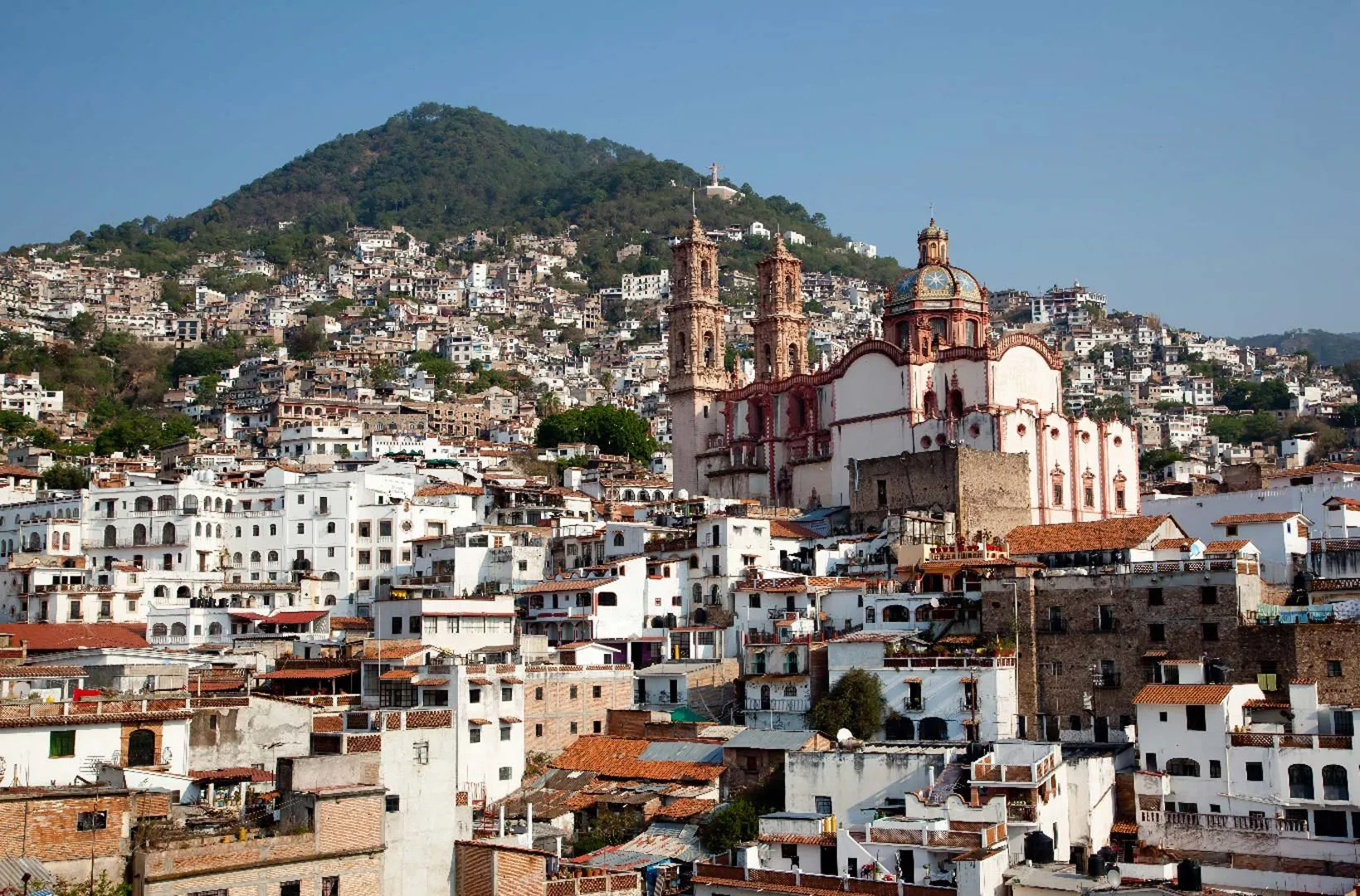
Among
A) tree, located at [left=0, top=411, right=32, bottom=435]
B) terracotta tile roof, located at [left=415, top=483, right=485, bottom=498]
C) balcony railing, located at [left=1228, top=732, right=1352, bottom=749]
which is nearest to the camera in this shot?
balcony railing, located at [left=1228, top=732, right=1352, bottom=749]

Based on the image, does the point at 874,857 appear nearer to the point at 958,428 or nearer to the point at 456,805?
the point at 456,805

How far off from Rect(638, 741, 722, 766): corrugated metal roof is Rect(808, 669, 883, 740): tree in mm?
2686

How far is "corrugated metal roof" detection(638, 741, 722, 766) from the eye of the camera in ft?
137

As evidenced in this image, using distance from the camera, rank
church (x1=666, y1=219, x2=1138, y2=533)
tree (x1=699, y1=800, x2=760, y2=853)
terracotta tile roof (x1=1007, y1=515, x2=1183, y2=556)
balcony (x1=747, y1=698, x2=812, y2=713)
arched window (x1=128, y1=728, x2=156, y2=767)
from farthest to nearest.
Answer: church (x1=666, y1=219, x2=1138, y2=533) → terracotta tile roof (x1=1007, y1=515, x2=1183, y2=556) → balcony (x1=747, y1=698, x2=812, y2=713) → tree (x1=699, y1=800, x2=760, y2=853) → arched window (x1=128, y1=728, x2=156, y2=767)

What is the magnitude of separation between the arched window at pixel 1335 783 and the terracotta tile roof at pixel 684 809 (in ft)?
44.5

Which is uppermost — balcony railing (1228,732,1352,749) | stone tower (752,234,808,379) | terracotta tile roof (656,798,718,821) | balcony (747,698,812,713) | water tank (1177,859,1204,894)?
stone tower (752,234,808,379)

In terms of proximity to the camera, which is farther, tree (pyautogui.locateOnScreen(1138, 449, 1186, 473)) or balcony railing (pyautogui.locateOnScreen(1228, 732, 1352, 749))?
tree (pyautogui.locateOnScreen(1138, 449, 1186, 473))

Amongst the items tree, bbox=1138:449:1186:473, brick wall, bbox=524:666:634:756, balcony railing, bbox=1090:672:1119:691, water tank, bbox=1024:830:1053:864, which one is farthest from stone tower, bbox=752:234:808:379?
water tank, bbox=1024:830:1053:864

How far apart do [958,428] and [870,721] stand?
22.9m

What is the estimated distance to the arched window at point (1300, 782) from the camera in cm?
3441

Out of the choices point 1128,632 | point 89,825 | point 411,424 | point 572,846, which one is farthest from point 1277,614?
point 411,424

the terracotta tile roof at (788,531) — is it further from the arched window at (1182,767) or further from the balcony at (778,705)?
the arched window at (1182,767)

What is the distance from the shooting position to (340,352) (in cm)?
13812

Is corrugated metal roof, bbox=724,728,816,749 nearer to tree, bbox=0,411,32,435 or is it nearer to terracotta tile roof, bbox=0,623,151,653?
terracotta tile roof, bbox=0,623,151,653
